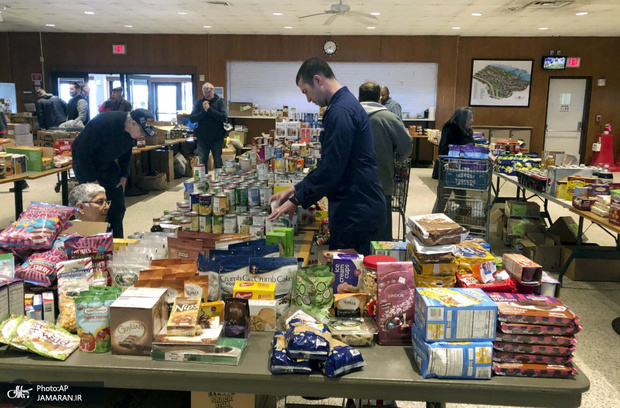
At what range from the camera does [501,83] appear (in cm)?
1314

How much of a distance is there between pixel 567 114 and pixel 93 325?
554 inches

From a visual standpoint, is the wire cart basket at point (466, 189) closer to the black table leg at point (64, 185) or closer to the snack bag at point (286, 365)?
the snack bag at point (286, 365)

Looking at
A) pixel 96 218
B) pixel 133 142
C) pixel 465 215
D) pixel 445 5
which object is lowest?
pixel 465 215

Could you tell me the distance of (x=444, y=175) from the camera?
5152 mm

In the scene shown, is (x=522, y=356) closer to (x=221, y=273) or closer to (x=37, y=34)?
(x=221, y=273)

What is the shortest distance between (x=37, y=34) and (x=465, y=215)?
13.0 metres

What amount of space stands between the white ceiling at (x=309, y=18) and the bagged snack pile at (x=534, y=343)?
8072mm

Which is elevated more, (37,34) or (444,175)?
(37,34)

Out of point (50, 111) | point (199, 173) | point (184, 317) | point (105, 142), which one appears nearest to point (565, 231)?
point (199, 173)

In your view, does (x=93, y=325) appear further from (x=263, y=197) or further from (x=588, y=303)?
(x=588, y=303)

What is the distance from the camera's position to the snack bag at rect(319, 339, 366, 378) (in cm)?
153

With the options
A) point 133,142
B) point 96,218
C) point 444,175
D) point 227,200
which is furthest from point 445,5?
point 96,218

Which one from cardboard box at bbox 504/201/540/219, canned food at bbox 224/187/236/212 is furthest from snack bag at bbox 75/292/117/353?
cardboard box at bbox 504/201/540/219

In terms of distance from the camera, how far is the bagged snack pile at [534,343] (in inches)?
61.8
